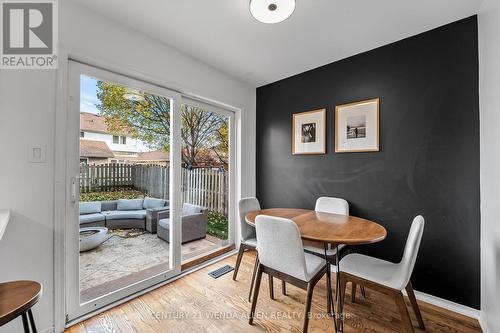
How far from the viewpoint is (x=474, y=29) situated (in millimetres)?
1856

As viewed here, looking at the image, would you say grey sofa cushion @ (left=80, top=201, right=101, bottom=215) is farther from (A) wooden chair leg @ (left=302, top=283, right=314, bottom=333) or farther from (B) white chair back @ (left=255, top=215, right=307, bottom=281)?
(A) wooden chair leg @ (left=302, top=283, right=314, bottom=333)

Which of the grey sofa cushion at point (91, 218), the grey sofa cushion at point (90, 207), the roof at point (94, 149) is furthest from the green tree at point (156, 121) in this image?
the grey sofa cushion at point (91, 218)

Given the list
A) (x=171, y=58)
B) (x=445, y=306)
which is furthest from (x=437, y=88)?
(x=171, y=58)

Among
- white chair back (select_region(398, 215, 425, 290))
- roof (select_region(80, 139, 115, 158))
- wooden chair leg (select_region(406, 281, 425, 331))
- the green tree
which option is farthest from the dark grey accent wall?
roof (select_region(80, 139, 115, 158))

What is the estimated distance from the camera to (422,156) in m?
2.10

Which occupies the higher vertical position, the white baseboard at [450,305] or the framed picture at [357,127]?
the framed picture at [357,127]

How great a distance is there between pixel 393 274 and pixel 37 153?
275 centimetres

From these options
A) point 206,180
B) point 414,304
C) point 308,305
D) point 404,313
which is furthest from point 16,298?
point 414,304

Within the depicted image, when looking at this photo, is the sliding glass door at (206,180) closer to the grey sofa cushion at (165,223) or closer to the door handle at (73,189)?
the grey sofa cushion at (165,223)

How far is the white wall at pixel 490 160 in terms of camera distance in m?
1.48

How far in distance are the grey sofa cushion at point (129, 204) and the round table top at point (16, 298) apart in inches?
41.9

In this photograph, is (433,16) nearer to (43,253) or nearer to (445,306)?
(445,306)

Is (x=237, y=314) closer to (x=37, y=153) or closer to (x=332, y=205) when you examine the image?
(x=332, y=205)

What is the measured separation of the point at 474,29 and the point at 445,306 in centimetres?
244
